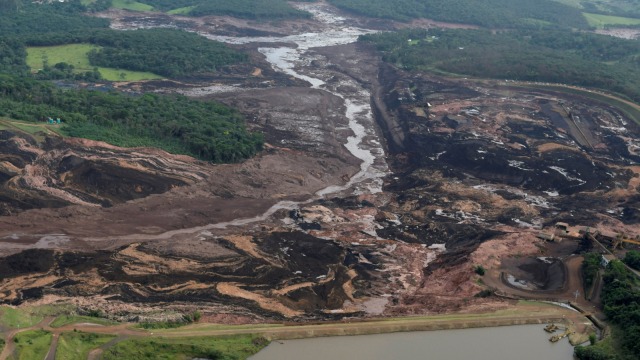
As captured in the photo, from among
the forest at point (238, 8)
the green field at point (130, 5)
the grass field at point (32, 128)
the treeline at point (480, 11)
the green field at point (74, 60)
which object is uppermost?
the treeline at point (480, 11)

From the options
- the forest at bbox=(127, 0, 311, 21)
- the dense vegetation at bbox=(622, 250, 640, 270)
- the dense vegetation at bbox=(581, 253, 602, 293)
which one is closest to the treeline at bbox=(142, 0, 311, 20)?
the forest at bbox=(127, 0, 311, 21)

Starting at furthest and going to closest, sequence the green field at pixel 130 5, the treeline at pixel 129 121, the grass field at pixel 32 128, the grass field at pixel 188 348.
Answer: the green field at pixel 130 5
the treeline at pixel 129 121
the grass field at pixel 32 128
the grass field at pixel 188 348

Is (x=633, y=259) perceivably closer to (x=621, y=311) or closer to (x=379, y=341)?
(x=621, y=311)

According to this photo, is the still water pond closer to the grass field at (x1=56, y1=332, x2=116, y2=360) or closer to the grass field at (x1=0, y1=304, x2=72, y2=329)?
the grass field at (x1=56, y1=332, x2=116, y2=360)

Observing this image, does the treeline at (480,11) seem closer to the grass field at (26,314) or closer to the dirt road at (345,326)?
the dirt road at (345,326)

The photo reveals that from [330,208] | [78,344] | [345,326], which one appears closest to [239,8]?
[330,208]

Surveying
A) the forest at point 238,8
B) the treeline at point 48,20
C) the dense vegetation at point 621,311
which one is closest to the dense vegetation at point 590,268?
the dense vegetation at point 621,311
